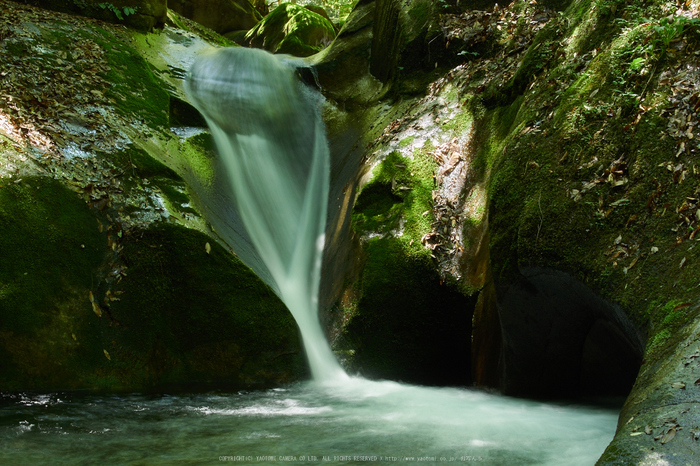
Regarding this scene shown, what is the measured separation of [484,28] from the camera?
311 inches

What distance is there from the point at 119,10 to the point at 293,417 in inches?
349

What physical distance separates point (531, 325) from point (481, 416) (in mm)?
1004

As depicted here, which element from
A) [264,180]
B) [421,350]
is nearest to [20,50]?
[264,180]

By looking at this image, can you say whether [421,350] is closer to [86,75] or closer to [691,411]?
[691,411]

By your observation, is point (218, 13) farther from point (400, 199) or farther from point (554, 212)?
point (554, 212)

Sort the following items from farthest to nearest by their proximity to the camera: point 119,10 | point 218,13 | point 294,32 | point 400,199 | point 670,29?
point 218,13 → point 294,32 → point 119,10 → point 400,199 → point 670,29

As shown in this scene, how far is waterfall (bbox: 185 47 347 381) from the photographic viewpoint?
263 inches

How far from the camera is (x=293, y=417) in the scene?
426 centimetres

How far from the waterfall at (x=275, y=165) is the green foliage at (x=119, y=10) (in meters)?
1.56

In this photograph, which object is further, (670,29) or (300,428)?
(300,428)

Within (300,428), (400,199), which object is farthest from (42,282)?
(400,199)

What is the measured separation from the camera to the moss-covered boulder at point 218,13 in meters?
17.0

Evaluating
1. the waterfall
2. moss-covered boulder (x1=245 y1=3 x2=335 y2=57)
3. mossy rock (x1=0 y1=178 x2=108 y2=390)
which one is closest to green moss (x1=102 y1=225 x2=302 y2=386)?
mossy rock (x1=0 y1=178 x2=108 y2=390)

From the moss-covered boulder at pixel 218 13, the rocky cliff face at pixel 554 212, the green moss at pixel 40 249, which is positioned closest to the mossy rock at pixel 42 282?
the green moss at pixel 40 249
